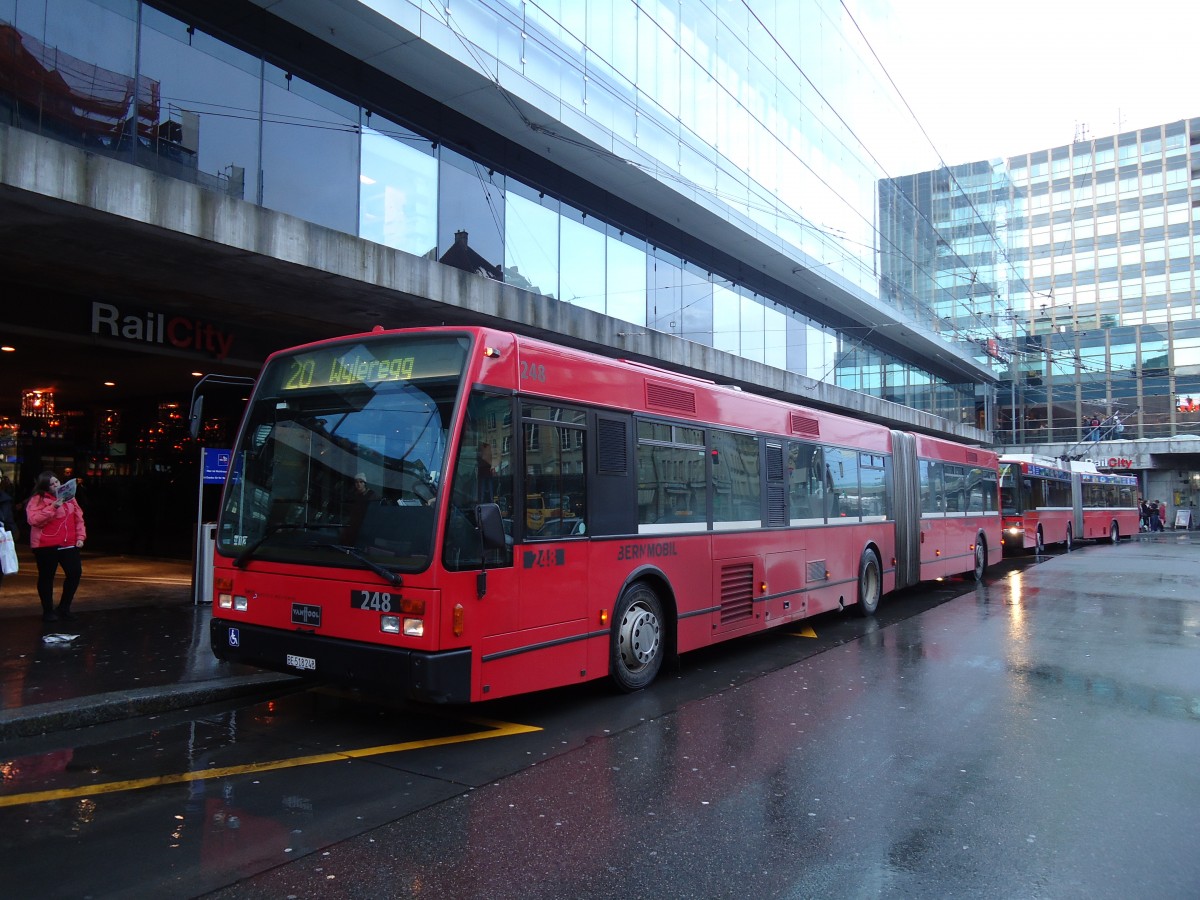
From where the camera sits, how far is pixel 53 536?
9.45 m

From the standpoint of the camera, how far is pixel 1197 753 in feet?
19.4

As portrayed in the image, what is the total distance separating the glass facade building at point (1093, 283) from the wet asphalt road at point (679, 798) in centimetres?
4376

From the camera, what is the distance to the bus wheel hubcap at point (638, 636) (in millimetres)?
7355

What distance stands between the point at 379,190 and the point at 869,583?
994 cm

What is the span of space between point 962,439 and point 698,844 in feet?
144

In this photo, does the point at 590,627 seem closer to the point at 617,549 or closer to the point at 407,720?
the point at 617,549

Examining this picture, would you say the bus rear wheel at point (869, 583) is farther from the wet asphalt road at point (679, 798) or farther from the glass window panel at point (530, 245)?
the glass window panel at point (530, 245)

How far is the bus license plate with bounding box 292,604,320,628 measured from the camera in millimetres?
5918

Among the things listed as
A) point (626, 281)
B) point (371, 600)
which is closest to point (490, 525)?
point (371, 600)

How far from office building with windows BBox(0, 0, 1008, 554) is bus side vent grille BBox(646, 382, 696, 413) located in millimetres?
4916

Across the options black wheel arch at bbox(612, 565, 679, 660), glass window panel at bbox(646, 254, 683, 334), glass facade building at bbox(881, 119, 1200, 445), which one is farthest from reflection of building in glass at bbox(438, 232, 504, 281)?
glass facade building at bbox(881, 119, 1200, 445)

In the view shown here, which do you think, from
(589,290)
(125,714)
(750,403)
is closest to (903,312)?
(589,290)

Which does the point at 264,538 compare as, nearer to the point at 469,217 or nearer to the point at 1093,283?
the point at 469,217

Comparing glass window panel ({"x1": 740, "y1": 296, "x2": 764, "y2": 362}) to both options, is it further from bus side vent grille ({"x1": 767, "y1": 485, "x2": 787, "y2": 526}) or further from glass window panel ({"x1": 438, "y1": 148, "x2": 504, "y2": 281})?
bus side vent grille ({"x1": 767, "y1": 485, "x2": 787, "y2": 526})
